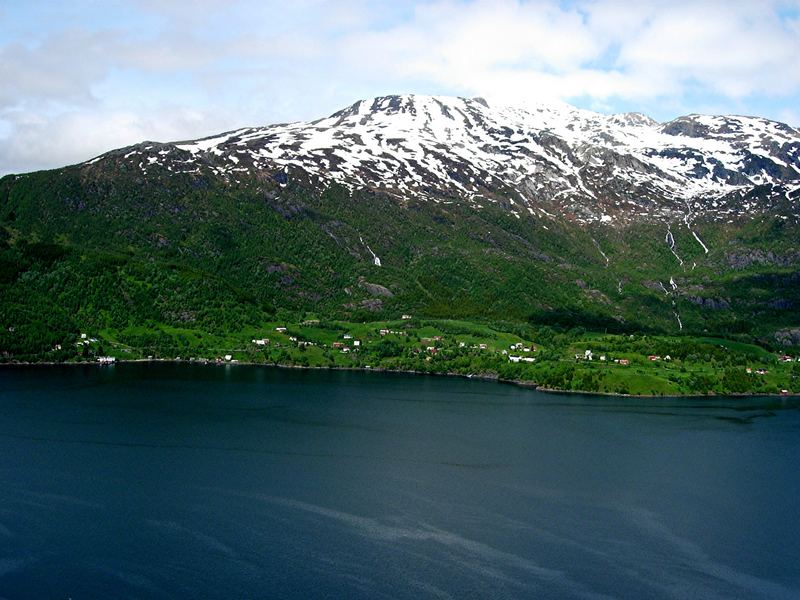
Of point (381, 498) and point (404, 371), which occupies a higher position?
point (404, 371)

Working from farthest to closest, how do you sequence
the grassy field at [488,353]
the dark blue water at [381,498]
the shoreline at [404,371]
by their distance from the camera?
the grassy field at [488,353], the shoreline at [404,371], the dark blue water at [381,498]

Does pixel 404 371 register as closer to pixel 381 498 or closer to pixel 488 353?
pixel 488 353

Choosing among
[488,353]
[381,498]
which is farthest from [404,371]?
[381,498]

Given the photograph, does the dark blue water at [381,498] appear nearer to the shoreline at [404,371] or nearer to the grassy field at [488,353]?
the shoreline at [404,371]

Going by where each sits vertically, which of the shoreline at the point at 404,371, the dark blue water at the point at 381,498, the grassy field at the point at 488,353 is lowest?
the dark blue water at the point at 381,498

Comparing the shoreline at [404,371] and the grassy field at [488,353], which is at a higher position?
the grassy field at [488,353]

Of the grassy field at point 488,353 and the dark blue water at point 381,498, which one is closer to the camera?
the dark blue water at point 381,498

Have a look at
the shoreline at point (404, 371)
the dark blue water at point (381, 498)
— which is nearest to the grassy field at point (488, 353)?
the shoreline at point (404, 371)

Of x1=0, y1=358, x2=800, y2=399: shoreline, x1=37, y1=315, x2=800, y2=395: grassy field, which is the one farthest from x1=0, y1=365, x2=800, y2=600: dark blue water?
x1=37, y1=315, x2=800, y2=395: grassy field

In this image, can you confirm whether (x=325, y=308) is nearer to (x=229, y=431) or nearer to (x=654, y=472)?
(x=229, y=431)
